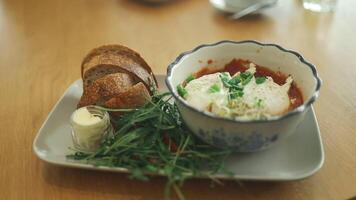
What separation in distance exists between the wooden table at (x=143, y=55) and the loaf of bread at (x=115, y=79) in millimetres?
165

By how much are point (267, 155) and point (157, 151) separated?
0.79ft

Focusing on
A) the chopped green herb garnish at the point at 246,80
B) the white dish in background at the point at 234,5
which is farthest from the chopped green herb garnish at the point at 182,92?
the white dish in background at the point at 234,5

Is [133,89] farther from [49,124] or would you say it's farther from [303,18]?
[303,18]

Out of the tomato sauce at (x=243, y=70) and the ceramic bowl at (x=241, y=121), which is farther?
the tomato sauce at (x=243, y=70)

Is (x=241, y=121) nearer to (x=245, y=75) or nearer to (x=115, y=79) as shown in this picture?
(x=245, y=75)

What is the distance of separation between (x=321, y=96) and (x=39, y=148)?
2.50ft

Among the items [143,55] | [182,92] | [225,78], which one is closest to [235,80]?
[225,78]

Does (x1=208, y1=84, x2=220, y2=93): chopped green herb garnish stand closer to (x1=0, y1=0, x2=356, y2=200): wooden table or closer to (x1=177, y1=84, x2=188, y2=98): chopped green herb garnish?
(x1=177, y1=84, x2=188, y2=98): chopped green herb garnish

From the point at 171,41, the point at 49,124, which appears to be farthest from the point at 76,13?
the point at 49,124

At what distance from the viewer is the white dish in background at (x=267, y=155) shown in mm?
838

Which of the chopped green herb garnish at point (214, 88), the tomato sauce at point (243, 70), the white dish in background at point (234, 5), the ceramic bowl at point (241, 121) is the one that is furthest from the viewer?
the white dish in background at point (234, 5)

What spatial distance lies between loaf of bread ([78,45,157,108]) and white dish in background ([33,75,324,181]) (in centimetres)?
10

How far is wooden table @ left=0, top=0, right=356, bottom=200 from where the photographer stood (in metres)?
0.86

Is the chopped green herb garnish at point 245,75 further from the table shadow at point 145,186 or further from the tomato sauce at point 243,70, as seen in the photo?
the table shadow at point 145,186
